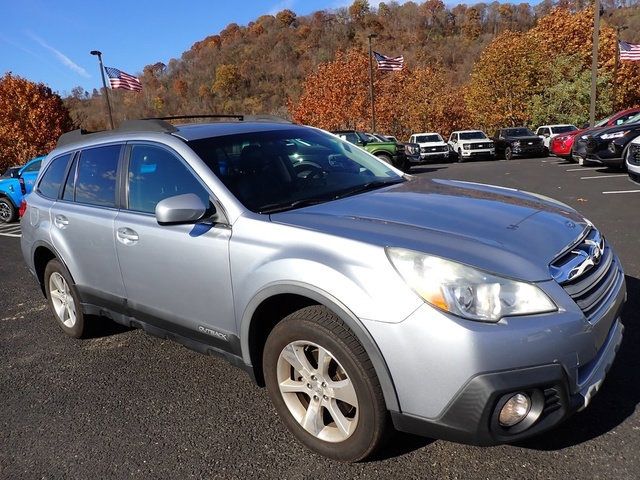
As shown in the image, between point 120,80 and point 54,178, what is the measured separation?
22316 mm

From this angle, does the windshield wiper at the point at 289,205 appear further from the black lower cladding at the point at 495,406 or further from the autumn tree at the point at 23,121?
the autumn tree at the point at 23,121

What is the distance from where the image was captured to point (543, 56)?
37.9 m

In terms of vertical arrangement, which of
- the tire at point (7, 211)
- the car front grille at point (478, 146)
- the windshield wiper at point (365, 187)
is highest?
the windshield wiper at point (365, 187)

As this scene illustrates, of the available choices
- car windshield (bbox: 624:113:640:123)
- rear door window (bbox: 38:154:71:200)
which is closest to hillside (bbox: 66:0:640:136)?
car windshield (bbox: 624:113:640:123)

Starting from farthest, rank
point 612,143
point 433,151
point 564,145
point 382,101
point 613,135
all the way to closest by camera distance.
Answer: point 382,101 → point 433,151 → point 564,145 → point 613,135 → point 612,143

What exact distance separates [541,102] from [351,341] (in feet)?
132

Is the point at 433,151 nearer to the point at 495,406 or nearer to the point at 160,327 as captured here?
the point at 160,327

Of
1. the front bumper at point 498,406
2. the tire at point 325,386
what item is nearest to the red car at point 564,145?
the front bumper at point 498,406

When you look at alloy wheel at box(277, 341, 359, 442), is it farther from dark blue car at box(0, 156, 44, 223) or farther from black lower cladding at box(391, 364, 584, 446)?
dark blue car at box(0, 156, 44, 223)

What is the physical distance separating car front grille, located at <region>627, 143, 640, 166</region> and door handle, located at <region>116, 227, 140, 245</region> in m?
8.85

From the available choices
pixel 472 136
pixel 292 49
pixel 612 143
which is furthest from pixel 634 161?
pixel 292 49

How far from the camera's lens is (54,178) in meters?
4.30

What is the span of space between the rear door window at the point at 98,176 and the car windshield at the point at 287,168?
31.5 inches

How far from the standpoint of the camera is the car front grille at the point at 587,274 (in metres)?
2.19
